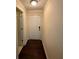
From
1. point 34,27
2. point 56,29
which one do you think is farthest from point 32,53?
point 34,27

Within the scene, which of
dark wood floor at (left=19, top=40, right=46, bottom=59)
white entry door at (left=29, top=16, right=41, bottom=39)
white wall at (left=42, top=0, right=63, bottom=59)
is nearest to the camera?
white wall at (left=42, top=0, right=63, bottom=59)

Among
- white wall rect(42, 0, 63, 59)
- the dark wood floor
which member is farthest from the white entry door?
white wall rect(42, 0, 63, 59)

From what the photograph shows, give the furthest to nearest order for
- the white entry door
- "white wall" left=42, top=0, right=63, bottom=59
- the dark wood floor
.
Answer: the white entry door, the dark wood floor, "white wall" left=42, top=0, right=63, bottom=59

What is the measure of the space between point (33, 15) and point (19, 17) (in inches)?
77.4

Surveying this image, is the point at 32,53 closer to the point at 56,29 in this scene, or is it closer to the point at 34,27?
the point at 56,29

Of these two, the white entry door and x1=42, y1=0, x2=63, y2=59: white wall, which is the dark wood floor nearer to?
x1=42, y1=0, x2=63, y2=59: white wall

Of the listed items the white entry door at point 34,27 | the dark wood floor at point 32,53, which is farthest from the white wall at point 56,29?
the white entry door at point 34,27

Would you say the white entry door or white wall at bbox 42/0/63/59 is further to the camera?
the white entry door

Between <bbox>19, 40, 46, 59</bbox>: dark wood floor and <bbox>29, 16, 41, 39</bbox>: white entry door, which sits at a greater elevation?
<bbox>29, 16, 41, 39</bbox>: white entry door

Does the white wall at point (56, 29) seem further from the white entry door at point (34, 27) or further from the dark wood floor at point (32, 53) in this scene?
the white entry door at point (34, 27)

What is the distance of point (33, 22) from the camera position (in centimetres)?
745
